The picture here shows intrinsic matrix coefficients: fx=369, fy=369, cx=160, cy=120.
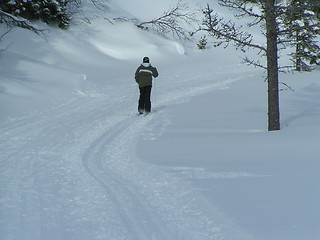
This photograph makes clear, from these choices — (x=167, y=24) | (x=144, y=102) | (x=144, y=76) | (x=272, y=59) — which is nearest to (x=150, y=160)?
(x=272, y=59)

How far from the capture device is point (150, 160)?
20.5 feet

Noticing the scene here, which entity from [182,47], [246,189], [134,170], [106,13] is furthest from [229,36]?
[106,13]

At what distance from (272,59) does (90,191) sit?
18.3ft

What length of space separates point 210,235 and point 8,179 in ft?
10.4

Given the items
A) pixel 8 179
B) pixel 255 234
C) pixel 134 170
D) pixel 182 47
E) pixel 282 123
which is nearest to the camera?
pixel 255 234

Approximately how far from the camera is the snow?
366 cm

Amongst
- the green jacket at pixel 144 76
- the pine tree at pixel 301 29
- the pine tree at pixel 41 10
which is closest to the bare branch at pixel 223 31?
the pine tree at pixel 301 29

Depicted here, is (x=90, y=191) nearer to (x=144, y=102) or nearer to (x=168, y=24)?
(x=144, y=102)

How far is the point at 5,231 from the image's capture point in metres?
3.63

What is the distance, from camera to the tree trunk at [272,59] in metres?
8.25

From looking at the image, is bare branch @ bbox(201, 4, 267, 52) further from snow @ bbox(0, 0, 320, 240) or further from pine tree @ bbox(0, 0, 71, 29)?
pine tree @ bbox(0, 0, 71, 29)

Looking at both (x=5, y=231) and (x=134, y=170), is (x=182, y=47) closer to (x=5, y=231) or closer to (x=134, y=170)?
(x=134, y=170)

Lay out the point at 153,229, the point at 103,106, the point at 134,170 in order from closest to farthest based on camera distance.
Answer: the point at 153,229, the point at 134,170, the point at 103,106

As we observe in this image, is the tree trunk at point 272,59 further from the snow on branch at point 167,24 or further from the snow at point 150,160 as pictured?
the snow on branch at point 167,24
